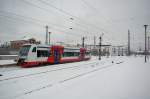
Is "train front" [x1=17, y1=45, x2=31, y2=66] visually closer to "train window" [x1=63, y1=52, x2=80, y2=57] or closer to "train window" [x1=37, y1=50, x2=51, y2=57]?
"train window" [x1=37, y1=50, x2=51, y2=57]

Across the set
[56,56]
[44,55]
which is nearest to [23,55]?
[44,55]

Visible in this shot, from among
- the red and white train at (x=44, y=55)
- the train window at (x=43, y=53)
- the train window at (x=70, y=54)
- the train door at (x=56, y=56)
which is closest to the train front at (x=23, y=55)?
the red and white train at (x=44, y=55)

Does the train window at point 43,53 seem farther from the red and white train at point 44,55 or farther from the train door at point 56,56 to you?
the train door at point 56,56

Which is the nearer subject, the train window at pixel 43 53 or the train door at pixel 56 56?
the train window at pixel 43 53

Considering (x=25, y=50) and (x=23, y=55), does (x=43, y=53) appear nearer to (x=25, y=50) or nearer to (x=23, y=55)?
(x=25, y=50)

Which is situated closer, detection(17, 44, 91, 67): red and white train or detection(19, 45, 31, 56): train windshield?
detection(17, 44, 91, 67): red and white train

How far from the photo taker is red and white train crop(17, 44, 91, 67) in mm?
18500

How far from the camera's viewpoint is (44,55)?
68.1ft

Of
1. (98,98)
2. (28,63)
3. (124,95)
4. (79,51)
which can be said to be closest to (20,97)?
(98,98)

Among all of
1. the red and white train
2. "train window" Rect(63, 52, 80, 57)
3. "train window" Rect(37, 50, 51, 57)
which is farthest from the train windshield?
"train window" Rect(63, 52, 80, 57)

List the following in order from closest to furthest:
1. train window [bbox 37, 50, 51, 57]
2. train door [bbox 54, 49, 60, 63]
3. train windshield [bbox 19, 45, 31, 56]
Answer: train windshield [bbox 19, 45, 31, 56] → train window [bbox 37, 50, 51, 57] → train door [bbox 54, 49, 60, 63]

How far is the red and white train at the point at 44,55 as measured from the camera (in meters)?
18.5

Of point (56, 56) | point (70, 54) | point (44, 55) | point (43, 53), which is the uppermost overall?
point (43, 53)

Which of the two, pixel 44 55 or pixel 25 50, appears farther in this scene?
pixel 44 55
